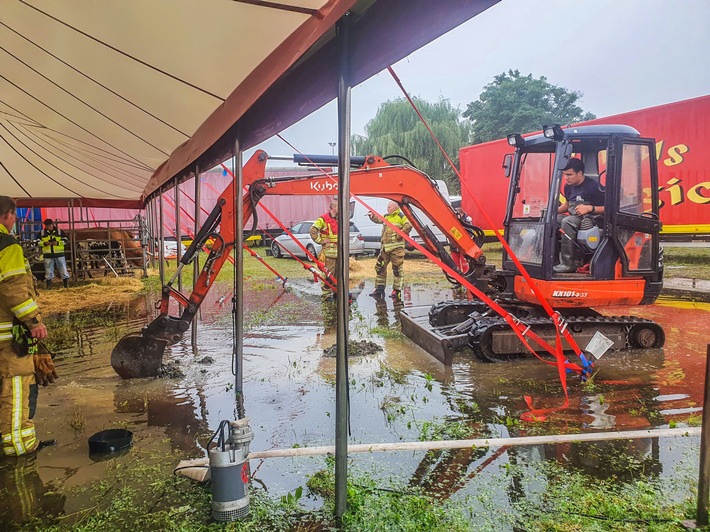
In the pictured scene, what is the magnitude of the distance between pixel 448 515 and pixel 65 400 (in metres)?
4.13

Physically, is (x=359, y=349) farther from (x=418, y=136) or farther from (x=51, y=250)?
(x=418, y=136)

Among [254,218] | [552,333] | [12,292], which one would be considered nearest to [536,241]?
[552,333]

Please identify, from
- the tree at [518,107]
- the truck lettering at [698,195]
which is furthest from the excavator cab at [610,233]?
the tree at [518,107]

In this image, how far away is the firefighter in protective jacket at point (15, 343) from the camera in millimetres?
3916

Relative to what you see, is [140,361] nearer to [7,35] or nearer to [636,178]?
[7,35]

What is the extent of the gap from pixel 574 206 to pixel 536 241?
62 cm

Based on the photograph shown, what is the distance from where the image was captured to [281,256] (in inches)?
897

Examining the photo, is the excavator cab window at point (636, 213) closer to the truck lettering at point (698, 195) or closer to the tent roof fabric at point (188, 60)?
the tent roof fabric at point (188, 60)

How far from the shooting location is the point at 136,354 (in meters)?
5.80

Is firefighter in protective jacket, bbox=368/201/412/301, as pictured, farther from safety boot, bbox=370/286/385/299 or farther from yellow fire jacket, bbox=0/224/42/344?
yellow fire jacket, bbox=0/224/42/344

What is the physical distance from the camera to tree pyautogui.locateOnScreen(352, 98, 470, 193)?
3659cm

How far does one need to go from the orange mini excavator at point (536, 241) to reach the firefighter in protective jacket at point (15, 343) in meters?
1.69

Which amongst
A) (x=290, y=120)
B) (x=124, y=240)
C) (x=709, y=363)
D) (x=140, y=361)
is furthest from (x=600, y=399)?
(x=124, y=240)

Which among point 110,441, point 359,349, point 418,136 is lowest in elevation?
point 110,441
